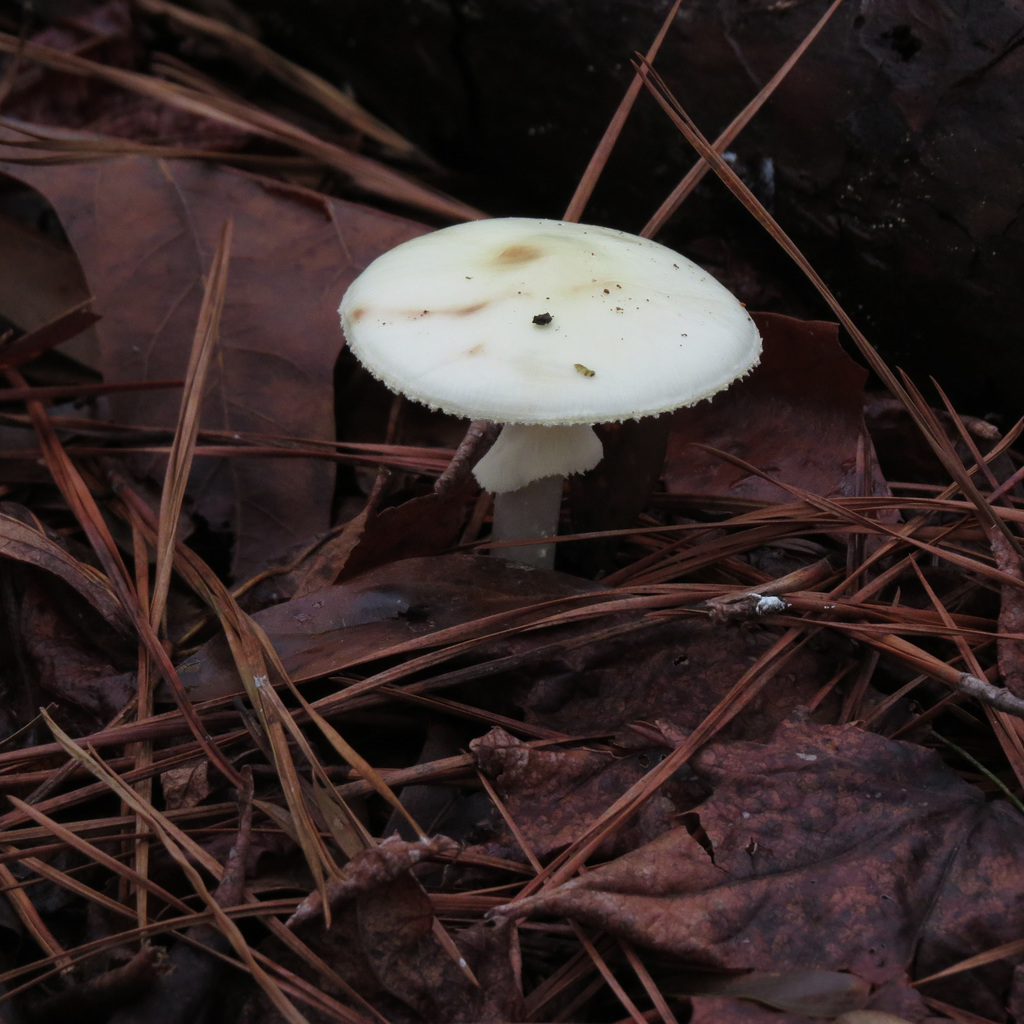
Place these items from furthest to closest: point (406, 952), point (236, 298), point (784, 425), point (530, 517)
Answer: point (236, 298) → point (784, 425) → point (530, 517) → point (406, 952)

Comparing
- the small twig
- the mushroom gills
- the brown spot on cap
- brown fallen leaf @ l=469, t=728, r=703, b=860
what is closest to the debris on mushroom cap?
the brown spot on cap

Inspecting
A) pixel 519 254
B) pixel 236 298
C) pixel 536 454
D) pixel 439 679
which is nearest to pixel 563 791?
pixel 439 679

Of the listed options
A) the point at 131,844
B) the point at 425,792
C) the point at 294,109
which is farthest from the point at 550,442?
the point at 294,109

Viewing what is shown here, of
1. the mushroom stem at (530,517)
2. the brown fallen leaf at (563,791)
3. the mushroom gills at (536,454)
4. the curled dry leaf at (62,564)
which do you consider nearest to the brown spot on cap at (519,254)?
the mushroom gills at (536,454)

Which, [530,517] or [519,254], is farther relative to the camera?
[530,517]

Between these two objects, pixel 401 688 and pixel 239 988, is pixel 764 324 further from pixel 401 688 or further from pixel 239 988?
pixel 239 988

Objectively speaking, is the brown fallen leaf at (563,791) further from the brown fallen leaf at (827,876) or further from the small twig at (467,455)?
the small twig at (467,455)

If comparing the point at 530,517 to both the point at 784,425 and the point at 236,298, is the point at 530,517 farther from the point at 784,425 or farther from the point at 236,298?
the point at 236,298

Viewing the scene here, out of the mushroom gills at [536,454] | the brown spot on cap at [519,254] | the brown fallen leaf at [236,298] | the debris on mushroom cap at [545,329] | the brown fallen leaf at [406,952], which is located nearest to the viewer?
the brown fallen leaf at [406,952]
